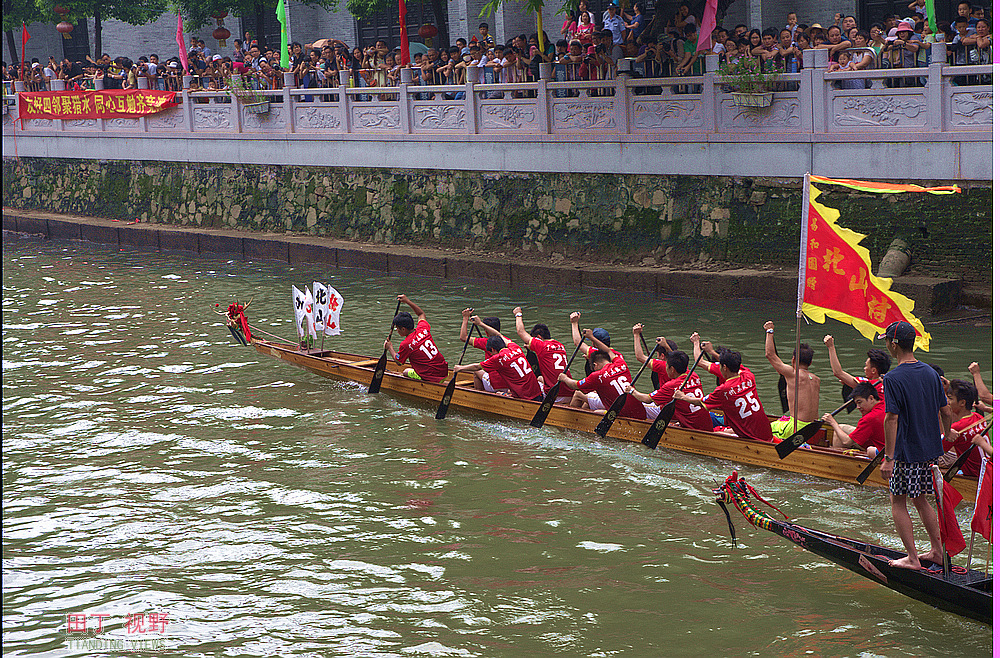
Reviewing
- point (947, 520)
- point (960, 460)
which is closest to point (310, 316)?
point (960, 460)

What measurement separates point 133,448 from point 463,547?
470 cm

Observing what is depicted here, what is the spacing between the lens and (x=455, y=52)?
21469 millimetres

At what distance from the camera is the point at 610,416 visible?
36.0 ft

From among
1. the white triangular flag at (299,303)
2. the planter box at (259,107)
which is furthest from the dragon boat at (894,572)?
the planter box at (259,107)

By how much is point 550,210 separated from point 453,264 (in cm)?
205

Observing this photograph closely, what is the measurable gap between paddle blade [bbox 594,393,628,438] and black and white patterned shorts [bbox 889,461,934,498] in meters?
3.92

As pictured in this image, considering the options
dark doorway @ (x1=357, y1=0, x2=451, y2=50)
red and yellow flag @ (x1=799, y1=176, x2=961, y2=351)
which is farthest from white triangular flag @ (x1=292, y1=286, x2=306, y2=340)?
dark doorway @ (x1=357, y1=0, x2=451, y2=50)

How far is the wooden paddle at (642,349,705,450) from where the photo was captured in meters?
10.5

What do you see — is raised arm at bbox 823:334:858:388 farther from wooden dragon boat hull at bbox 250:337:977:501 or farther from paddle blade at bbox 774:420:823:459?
wooden dragon boat hull at bbox 250:337:977:501

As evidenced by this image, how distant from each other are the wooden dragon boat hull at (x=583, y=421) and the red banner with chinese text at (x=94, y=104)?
1346cm

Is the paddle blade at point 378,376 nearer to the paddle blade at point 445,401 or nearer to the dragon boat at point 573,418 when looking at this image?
the dragon boat at point 573,418

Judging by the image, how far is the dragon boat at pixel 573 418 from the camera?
376 inches

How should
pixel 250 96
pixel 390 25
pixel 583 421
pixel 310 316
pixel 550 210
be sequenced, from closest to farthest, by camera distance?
1. pixel 583 421
2. pixel 310 316
3. pixel 550 210
4. pixel 250 96
5. pixel 390 25

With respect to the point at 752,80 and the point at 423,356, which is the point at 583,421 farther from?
the point at 752,80
